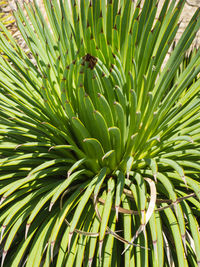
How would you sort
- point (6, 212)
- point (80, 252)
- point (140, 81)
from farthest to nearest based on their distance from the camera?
point (140, 81) → point (6, 212) → point (80, 252)

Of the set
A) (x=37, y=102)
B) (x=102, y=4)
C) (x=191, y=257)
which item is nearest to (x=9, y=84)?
(x=37, y=102)

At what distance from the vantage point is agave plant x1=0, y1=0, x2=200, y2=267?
1.14 m

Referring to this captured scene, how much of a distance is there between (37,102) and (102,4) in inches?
21.7

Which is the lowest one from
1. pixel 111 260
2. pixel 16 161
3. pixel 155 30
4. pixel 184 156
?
pixel 111 260

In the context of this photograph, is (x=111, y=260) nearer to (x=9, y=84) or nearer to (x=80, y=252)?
(x=80, y=252)

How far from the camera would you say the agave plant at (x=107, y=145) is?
1.14 meters

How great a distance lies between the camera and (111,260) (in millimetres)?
1209

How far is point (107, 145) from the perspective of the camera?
129 cm

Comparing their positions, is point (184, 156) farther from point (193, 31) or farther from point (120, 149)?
point (193, 31)

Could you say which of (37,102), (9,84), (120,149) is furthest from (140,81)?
(9,84)

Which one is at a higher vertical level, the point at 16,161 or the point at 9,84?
the point at 9,84

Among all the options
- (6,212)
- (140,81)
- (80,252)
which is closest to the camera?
(80,252)

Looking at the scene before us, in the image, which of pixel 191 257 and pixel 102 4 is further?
pixel 102 4

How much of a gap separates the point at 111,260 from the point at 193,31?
0.99m
